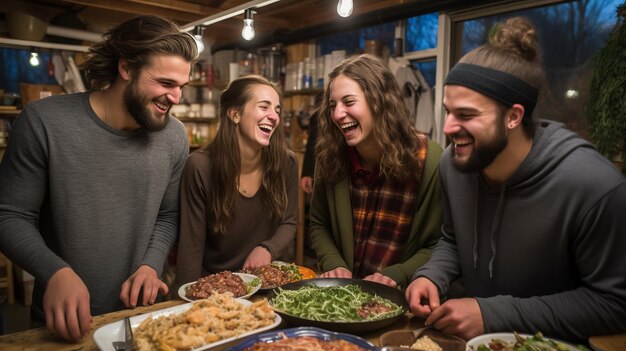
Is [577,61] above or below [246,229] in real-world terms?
above

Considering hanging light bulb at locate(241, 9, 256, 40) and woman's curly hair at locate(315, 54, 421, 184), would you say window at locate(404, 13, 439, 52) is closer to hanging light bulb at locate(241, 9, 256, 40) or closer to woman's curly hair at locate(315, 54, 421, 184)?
hanging light bulb at locate(241, 9, 256, 40)

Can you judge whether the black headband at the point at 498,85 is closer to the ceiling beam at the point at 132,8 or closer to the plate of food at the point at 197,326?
the plate of food at the point at 197,326

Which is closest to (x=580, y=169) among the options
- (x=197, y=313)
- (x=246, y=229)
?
(x=197, y=313)

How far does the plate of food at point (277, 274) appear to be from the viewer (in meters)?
1.93

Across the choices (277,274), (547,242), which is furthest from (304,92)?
(547,242)

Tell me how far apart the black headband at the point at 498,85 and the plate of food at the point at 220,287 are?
3.52 feet

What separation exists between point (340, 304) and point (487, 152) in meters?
0.71

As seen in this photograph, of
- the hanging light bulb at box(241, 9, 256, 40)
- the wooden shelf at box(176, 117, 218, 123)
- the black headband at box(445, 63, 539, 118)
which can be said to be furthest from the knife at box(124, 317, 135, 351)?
the wooden shelf at box(176, 117, 218, 123)

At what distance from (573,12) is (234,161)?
11.1 feet

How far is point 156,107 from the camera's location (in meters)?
1.97

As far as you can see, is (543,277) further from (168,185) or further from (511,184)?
(168,185)

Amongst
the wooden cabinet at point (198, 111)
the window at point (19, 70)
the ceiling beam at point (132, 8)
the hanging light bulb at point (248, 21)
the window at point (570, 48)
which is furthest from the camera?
the wooden cabinet at point (198, 111)

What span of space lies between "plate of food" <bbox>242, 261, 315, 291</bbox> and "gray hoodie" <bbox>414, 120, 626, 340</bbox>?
0.55m

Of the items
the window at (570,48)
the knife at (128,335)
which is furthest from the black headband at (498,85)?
the window at (570,48)
